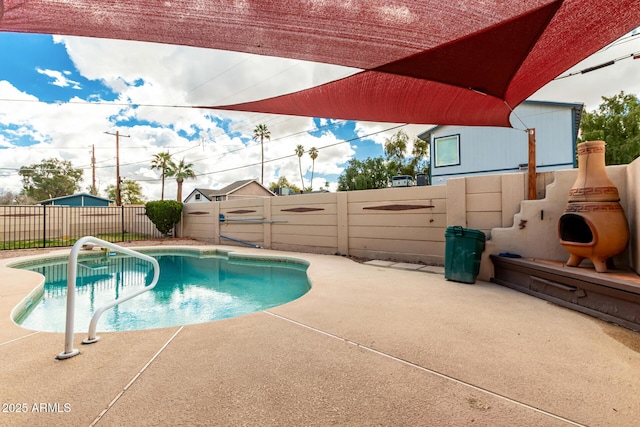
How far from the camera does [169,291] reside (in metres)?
5.80

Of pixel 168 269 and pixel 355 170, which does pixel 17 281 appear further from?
pixel 355 170

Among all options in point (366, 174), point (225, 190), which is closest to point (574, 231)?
point (366, 174)

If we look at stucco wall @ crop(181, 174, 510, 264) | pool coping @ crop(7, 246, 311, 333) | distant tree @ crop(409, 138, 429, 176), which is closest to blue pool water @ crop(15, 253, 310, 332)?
pool coping @ crop(7, 246, 311, 333)

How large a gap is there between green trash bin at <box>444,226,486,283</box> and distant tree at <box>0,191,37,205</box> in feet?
147

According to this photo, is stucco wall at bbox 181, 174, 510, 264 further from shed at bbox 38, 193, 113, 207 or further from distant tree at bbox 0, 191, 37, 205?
distant tree at bbox 0, 191, 37, 205

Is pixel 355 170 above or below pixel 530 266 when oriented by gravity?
above

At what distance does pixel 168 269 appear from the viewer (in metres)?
7.89

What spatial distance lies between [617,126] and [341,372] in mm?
20922

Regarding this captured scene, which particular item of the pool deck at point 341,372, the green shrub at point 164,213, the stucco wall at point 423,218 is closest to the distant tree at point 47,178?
the green shrub at point 164,213

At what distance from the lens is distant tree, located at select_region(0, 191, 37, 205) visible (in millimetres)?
32188

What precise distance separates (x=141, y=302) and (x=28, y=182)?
4294 centimetres

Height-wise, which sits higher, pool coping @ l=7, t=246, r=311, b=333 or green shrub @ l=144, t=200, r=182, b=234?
green shrub @ l=144, t=200, r=182, b=234

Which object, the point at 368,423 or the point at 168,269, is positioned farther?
the point at 168,269

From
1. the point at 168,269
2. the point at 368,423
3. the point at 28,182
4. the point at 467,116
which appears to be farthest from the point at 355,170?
the point at 28,182
